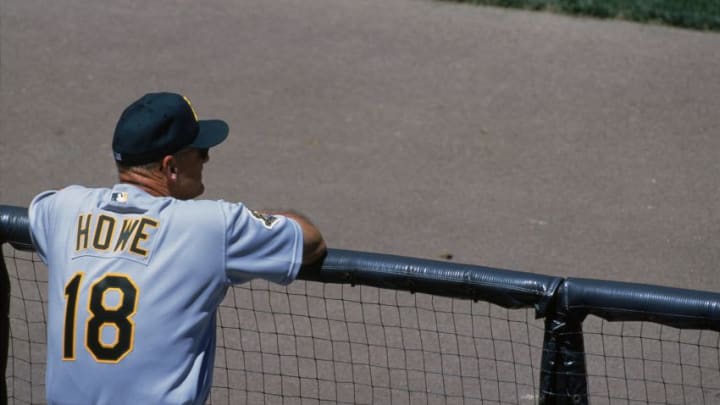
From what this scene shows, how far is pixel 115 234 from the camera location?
3.13m

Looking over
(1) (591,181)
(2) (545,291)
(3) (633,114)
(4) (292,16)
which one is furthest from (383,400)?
(4) (292,16)

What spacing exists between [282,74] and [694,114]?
358 centimetres

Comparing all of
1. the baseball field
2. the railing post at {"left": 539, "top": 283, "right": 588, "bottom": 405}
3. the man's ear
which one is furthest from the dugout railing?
the baseball field

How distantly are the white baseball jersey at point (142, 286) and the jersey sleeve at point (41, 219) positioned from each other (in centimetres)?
14

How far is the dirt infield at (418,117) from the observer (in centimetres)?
721

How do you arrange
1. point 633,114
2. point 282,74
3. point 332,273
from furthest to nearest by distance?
point 282,74 < point 633,114 < point 332,273

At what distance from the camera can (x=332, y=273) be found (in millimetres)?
3576

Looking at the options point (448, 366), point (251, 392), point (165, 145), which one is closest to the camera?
point (165, 145)

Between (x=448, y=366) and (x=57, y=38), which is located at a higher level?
(x=57, y=38)

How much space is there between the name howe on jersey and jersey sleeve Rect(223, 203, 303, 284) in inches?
9.1

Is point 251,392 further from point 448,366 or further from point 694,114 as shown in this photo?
point 694,114

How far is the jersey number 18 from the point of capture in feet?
10.1

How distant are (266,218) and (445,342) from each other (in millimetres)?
2888

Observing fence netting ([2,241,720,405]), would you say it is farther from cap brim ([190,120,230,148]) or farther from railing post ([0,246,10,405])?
cap brim ([190,120,230,148])
